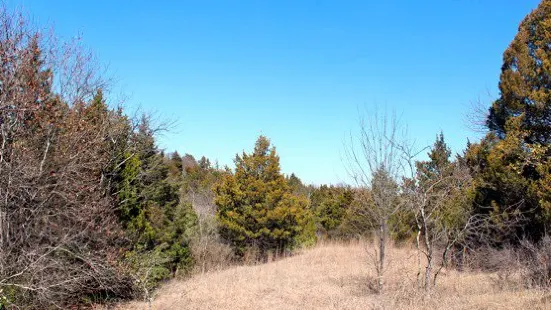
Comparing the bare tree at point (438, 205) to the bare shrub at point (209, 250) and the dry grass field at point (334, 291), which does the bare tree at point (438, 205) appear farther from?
the bare shrub at point (209, 250)

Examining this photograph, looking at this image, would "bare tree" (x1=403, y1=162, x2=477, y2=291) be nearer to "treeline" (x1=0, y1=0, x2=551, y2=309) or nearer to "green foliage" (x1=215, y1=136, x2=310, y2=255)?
"treeline" (x1=0, y1=0, x2=551, y2=309)

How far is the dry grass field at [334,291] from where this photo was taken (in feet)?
25.9

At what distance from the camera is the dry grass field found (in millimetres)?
7895

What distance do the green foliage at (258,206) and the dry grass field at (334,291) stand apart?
2.59 meters

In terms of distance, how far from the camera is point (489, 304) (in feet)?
24.3

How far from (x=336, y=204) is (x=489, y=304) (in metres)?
15.4

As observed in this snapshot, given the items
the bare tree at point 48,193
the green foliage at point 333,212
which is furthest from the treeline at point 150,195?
the green foliage at point 333,212

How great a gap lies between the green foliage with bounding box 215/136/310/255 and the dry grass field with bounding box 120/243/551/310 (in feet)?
8.50

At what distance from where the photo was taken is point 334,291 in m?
10.0

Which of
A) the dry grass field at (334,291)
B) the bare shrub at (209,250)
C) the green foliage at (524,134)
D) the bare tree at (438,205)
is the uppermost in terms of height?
the green foliage at (524,134)

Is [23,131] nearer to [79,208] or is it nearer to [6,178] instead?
[6,178]

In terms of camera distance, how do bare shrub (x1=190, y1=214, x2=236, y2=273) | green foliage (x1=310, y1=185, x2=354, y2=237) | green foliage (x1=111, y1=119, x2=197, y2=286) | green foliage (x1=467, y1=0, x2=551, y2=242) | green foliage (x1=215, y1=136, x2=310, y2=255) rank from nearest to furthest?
1. green foliage (x1=111, y1=119, x2=197, y2=286)
2. green foliage (x1=467, y1=0, x2=551, y2=242)
3. bare shrub (x1=190, y1=214, x2=236, y2=273)
4. green foliage (x1=215, y1=136, x2=310, y2=255)
5. green foliage (x1=310, y1=185, x2=354, y2=237)

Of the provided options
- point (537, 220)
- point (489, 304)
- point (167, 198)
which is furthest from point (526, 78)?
point (167, 198)

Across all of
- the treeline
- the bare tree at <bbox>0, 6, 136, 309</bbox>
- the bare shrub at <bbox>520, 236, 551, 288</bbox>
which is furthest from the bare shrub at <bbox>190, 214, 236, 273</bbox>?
the bare shrub at <bbox>520, 236, 551, 288</bbox>
